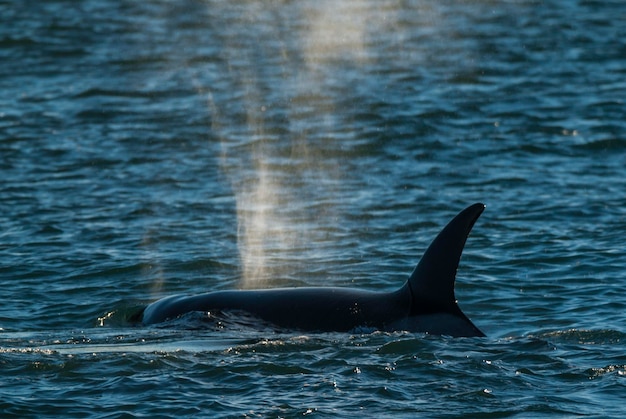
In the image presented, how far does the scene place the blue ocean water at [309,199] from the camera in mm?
11047

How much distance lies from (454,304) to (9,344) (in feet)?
13.8

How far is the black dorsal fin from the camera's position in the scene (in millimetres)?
11758

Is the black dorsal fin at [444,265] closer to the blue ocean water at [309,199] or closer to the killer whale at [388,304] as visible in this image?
the killer whale at [388,304]

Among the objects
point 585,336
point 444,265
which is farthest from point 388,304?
point 585,336

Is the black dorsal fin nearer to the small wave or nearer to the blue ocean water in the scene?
the blue ocean water

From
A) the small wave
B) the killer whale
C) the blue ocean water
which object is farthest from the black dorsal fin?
the small wave

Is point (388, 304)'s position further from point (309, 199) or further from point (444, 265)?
point (309, 199)

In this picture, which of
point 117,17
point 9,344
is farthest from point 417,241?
point 117,17

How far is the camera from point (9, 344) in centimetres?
1252

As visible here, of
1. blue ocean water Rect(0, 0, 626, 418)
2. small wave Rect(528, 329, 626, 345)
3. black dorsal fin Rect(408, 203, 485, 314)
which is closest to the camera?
blue ocean water Rect(0, 0, 626, 418)

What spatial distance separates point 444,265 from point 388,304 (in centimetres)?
75

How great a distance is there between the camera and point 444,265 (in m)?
11.8

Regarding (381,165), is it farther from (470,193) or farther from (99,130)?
(99,130)

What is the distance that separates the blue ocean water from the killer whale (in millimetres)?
287
